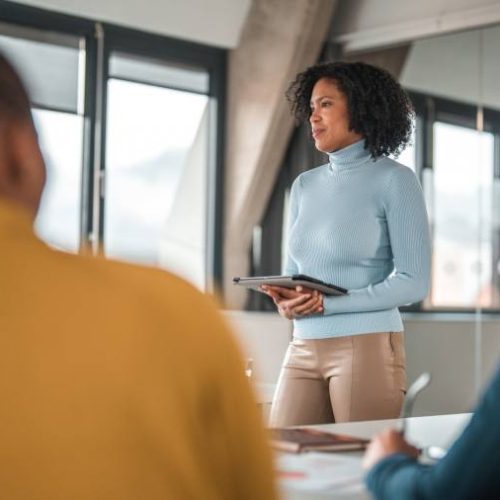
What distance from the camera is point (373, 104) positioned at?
111 inches

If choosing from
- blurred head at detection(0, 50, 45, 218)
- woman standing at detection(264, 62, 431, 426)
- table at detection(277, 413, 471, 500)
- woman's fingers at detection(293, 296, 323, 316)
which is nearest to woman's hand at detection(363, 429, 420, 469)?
table at detection(277, 413, 471, 500)

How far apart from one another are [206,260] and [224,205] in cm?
37

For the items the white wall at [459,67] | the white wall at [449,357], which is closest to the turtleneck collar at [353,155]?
the white wall at [459,67]

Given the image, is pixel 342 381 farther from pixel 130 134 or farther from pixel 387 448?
pixel 130 134

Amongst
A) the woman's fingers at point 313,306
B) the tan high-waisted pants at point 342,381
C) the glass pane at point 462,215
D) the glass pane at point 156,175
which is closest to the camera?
the tan high-waisted pants at point 342,381

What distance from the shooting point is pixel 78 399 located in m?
0.79

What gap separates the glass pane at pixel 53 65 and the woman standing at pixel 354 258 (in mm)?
3101

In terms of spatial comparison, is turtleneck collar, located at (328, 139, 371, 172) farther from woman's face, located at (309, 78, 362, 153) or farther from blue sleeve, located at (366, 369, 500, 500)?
blue sleeve, located at (366, 369, 500, 500)

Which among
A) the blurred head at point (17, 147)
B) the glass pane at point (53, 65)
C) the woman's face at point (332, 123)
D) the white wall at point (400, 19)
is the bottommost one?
the blurred head at point (17, 147)

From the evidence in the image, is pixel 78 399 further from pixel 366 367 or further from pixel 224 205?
pixel 224 205

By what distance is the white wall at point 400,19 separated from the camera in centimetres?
558

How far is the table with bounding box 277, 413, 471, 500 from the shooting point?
1.32 m

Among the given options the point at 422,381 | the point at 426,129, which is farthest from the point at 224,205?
the point at 422,381

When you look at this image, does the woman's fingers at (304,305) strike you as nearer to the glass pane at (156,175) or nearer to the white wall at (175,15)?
the glass pane at (156,175)
